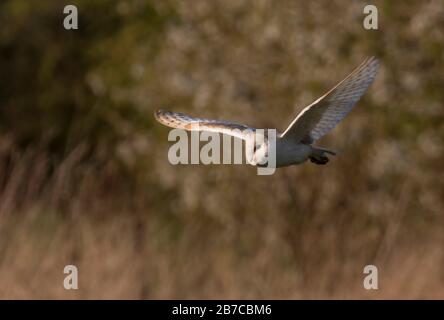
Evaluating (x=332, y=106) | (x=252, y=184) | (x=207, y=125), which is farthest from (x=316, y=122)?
(x=252, y=184)

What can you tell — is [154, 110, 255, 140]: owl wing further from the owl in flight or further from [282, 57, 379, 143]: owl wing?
[282, 57, 379, 143]: owl wing

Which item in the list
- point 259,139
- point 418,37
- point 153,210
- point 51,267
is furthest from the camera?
point 153,210

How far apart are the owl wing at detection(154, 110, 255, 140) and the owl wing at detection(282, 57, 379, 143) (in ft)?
0.69

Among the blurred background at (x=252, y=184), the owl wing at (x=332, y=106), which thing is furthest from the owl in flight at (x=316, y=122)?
the blurred background at (x=252, y=184)

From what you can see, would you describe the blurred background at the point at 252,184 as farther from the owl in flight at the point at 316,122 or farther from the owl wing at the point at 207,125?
Answer: the owl in flight at the point at 316,122

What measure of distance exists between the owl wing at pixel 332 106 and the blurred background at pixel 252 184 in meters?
2.46

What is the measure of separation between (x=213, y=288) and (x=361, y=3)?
7.57ft

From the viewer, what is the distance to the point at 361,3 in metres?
8.39

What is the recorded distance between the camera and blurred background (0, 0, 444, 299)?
7164 mm

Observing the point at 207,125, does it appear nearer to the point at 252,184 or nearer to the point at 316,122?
the point at 316,122

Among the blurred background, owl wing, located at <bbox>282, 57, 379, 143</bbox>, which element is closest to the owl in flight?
owl wing, located at <bbox>282, 57, 379, 143</bbox>

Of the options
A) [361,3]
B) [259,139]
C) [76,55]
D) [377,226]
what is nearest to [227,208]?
[377,226]

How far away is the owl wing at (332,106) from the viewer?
439cm
